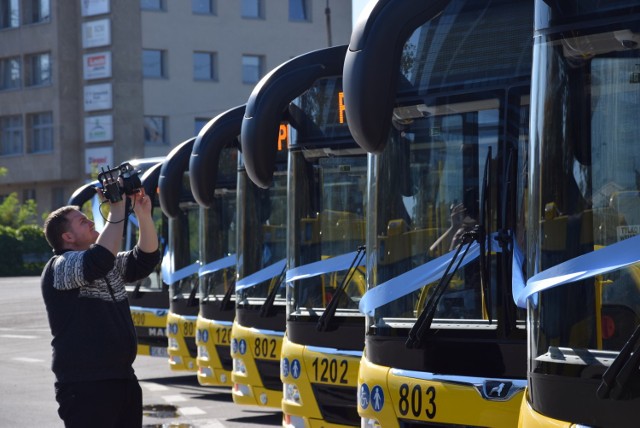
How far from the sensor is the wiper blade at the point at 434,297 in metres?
6.47

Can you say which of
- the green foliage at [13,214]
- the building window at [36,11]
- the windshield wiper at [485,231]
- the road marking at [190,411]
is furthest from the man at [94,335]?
the building window at [36,11]

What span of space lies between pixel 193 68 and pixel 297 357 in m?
55.4

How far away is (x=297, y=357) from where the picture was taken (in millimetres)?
8758

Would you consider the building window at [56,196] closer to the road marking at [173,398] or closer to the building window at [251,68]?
the building window at [251,68]

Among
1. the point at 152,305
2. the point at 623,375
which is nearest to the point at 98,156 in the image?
the point at 152,305

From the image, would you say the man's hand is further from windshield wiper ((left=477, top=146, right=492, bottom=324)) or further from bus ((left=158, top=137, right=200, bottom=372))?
bus ((left=158, top=137, right=200, bottom=372))

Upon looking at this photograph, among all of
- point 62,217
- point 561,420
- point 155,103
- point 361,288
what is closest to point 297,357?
point 361,288

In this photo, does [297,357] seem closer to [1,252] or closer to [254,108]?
[254,108]

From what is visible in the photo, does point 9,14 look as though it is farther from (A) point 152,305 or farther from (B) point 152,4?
(A) point 152,305

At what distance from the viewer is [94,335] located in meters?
6.61

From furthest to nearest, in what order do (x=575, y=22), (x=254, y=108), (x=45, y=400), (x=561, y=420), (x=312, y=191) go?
1. (x=45, y=400)
2. (x=312, y=191)
3. (x=254, y=108)
4. (x=575, y=22)
5. (x=561, y=420)

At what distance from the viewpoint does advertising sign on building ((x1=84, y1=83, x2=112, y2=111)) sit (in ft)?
206

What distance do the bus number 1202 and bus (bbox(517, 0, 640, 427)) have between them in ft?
11.6

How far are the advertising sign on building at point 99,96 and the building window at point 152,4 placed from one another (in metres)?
4.08
